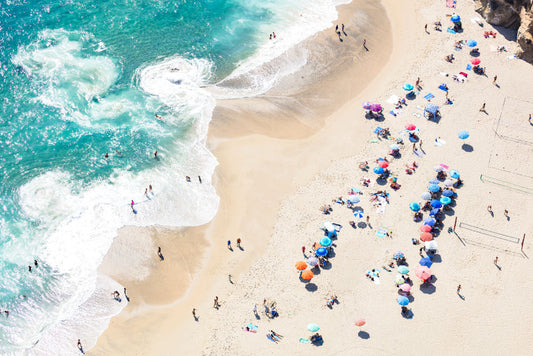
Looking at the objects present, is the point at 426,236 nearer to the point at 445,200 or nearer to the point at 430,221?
the point at 430,221

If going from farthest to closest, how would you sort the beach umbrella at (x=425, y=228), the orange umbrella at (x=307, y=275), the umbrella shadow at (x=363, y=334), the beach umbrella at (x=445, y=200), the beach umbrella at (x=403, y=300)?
1. the beach umbrella at (x=445, y=200)
2. the beach umbrella at (x=425, y=228)
3. the orange umbrella at (x=307, y=275)
4. the beach umbrella at (x=403, y=300)
5. the umbrella shadow at (x=363, y=334)

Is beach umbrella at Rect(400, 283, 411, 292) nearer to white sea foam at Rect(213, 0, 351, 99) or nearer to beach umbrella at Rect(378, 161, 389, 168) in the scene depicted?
beach umbrella at Rect(378, 161, 389, 168)

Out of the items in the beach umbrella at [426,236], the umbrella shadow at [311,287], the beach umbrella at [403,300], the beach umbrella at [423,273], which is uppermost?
the beach umbrella at [426,236]

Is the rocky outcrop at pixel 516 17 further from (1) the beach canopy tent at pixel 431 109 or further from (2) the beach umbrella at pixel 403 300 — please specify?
(2) the beach umbrella at pixel 403 300

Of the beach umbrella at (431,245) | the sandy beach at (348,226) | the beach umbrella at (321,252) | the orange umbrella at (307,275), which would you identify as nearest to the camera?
the sandy beach at (348,226)

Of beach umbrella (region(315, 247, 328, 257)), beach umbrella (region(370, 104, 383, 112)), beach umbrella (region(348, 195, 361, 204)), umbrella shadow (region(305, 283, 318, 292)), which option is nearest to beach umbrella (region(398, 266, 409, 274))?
beach umbrella (region(315, 247, 328, 257))

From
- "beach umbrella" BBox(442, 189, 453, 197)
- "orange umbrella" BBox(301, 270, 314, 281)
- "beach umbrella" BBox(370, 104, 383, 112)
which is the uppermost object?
"beach umbrella" BBox(370, 104, 383, 112)

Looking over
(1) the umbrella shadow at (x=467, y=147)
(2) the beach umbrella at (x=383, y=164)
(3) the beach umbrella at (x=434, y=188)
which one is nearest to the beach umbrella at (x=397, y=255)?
(3) the beach umbrella at (x=434, y=188)
